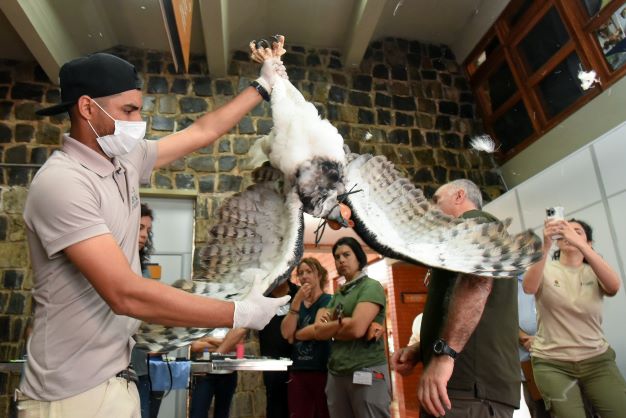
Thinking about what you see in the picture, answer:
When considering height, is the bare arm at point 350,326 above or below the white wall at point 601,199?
below

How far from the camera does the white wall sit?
2545mm

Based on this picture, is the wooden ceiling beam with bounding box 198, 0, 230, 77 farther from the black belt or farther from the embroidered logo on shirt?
the black belt

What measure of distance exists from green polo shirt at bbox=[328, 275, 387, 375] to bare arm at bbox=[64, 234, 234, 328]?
155 centimetres

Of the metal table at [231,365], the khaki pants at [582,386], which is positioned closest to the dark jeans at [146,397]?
the metal table at [231,365]

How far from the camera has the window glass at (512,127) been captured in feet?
10.8

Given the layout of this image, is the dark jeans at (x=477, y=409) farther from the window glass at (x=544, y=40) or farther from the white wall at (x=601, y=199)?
the window glass at (x=544, y=40)

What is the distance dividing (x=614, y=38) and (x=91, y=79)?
320 centimetres

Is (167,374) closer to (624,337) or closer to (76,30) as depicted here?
(76,30)

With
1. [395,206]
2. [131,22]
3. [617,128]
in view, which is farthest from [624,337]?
[131,22]

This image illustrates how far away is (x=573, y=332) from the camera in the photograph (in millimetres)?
2178

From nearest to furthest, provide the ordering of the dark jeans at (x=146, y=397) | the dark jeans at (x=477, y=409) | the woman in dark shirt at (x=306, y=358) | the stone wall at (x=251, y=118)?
the dark jeans at (x=477, y=409) < the dark jeans at (x=146, y=397) < the stone wall at (x=251, y=118) < the woman in dark shirt at (x=306, y=358)

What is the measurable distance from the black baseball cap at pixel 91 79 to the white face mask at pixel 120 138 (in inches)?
1.4

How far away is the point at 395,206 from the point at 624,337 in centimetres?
169

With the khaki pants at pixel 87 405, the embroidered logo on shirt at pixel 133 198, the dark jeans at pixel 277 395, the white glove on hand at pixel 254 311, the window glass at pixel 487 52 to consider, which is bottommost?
the dark jeans at pixel 277 395
